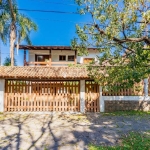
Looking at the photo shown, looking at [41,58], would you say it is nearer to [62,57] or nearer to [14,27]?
[62,57]

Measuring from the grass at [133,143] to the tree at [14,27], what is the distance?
50.9 ft

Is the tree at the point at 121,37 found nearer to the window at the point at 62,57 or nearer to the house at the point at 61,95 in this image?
the house at the point at 61,95

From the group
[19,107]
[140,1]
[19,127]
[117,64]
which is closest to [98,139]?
[117,64]

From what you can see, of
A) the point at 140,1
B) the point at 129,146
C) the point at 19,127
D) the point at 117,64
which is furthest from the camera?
the point at 19,127

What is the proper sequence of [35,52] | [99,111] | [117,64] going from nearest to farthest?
[117,64]
[99,111]
[35,52]

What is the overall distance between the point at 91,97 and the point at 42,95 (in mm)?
3424

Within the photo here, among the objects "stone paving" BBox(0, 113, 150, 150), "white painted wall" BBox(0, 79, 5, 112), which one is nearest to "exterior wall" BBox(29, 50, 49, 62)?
"white painted wall" BBox(0, 79, 5, 112)

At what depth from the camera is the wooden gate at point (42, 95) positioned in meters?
11.9

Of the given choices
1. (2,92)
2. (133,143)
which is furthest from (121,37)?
(2,92)

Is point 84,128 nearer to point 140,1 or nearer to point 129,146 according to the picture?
point 129,146

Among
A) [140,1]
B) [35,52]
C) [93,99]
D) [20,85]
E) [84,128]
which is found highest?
[35,52]

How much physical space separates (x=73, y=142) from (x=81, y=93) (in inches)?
255

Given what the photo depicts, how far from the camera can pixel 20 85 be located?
12.0 metres

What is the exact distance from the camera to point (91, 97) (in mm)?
11938
